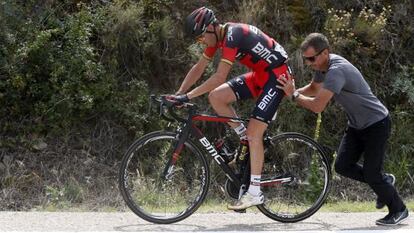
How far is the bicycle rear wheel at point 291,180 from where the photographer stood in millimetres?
6969

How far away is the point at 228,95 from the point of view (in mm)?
6883

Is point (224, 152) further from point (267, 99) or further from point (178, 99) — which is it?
point (178, 99)

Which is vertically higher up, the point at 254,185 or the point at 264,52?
the point at 264,52

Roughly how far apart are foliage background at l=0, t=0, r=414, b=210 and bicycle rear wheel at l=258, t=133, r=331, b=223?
6.03 feet

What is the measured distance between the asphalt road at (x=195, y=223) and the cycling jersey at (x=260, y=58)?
997 millimetres

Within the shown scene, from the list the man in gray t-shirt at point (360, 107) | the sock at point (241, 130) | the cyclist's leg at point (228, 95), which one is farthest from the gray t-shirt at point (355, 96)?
the sock at point (241, 130)

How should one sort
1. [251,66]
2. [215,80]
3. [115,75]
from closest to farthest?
[215,80] < [251,66] < [115,75]

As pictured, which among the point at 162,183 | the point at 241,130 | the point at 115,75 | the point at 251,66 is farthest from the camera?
the point at 115,75

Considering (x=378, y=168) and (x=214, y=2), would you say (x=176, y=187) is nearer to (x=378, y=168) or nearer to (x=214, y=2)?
(x=378, y=168)

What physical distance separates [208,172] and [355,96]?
151 cm

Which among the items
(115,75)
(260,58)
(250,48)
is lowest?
(115,75)

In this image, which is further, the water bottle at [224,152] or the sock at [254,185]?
the water bottle at [224,152]

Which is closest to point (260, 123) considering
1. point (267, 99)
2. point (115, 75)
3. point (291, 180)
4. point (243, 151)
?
point (267, 99)

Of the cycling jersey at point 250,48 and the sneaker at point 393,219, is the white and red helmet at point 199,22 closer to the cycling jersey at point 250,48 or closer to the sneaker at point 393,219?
the cycling jersey at point 250,48
